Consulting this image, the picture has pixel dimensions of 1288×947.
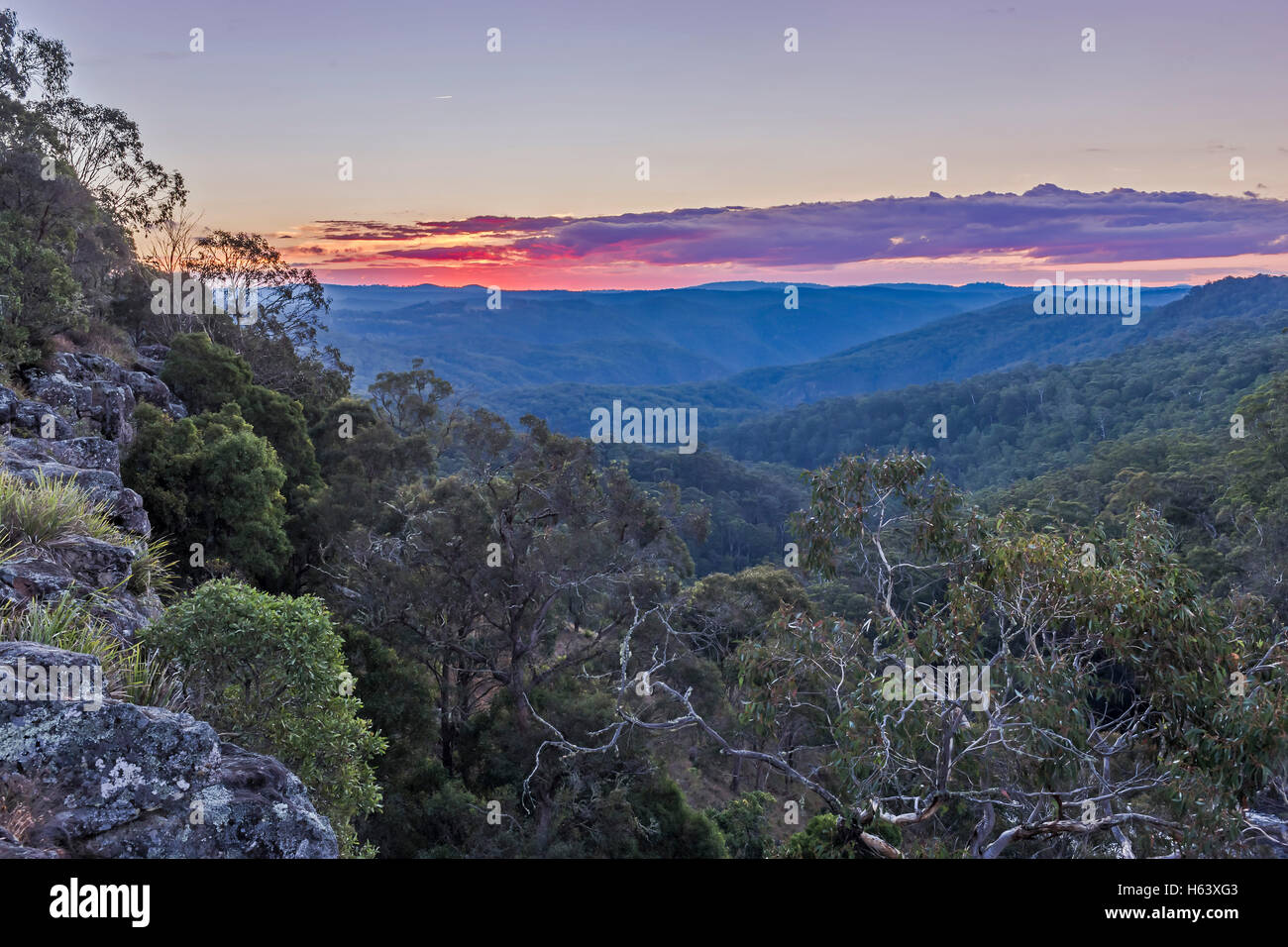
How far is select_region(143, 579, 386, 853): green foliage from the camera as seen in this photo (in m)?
6.26

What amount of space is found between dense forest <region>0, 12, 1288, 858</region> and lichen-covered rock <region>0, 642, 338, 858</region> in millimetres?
1448

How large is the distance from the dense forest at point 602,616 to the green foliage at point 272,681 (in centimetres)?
3

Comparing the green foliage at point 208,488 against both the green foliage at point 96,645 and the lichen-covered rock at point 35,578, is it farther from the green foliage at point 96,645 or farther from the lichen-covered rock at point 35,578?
the green foliage at point 96,645

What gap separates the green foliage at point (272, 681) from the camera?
20.5 ft

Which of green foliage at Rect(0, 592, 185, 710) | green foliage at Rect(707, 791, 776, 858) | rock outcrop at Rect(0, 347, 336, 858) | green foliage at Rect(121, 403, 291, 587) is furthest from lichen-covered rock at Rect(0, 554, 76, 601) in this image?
green foliage at Rect(707, 791, 776, 858)

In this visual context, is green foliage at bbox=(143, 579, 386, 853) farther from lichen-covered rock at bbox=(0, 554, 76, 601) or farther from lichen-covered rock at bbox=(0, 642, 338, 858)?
lichen-covered rock at bbox=(0, 642, 338, 858)

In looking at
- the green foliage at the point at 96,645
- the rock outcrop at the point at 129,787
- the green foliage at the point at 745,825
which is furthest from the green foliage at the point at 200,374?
the rock outcrop at the point at 129,787

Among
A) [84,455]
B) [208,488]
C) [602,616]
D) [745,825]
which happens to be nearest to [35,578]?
[84,455]

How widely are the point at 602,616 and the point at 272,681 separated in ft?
45.1

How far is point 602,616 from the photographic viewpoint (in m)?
20.0

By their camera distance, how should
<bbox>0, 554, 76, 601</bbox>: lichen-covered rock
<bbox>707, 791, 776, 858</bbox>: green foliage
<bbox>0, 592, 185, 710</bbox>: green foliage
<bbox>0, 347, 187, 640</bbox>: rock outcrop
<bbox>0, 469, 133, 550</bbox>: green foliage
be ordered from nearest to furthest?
<bbox>0, 592, 185, 710</bbox>: green foliage → <bbox>0, 554, 76, 601</bbox>: lichen-covered rock → <bbox>0, 347, 187, 640</bbox>: rock outcrop → <bbox>0, 469, 133, 550</bbox>: green foliage → <bbox>707, 791, 776, 858</bbox>: green foliage
